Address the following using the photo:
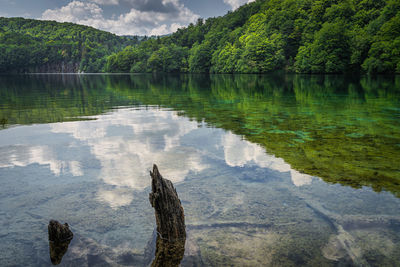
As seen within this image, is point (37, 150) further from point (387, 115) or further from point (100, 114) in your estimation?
point (387, 115)

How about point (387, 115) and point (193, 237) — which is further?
point (387, 115)

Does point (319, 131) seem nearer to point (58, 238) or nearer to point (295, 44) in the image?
point (58, 238)

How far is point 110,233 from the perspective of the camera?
15.7 feet

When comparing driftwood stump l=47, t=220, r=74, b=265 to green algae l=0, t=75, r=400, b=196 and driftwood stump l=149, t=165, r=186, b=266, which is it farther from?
green algae l=0, t=75, r=400, b=196

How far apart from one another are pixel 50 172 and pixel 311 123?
10449 mm

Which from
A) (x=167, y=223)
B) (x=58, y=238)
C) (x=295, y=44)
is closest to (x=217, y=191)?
(x=167, y=223)

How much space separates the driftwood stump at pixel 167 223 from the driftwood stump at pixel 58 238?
1.40m

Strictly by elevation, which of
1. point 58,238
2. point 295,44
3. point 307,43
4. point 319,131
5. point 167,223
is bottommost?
point 58,238

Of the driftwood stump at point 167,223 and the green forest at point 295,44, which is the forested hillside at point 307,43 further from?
the driftwood stump at point 167,223

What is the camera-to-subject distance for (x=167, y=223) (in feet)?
14.5

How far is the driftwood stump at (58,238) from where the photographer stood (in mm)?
4268

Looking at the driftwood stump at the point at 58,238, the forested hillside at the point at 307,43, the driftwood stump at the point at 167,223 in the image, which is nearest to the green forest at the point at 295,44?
the forested hillside at the point at 307,43

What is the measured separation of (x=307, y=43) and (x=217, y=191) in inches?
3083

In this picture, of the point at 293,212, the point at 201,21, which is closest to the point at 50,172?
the point at 293,212
